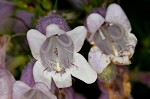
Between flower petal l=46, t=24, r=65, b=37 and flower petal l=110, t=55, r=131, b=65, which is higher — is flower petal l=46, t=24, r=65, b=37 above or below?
above

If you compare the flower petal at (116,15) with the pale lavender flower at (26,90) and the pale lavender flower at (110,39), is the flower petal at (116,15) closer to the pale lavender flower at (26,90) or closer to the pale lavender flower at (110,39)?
the pale lavender flower at (110,39)

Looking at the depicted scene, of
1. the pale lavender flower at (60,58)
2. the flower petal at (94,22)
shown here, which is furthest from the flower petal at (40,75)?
the flower petal at (94,22)

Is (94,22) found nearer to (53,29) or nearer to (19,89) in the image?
(53,29)

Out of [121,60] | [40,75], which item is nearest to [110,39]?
[121,60]

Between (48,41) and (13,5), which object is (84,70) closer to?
(48,41)

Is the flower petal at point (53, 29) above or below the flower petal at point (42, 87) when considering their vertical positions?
above

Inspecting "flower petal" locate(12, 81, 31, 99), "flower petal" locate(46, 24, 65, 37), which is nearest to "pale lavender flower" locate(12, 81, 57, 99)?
"flower petal" locate(12, 81, 31, 99)

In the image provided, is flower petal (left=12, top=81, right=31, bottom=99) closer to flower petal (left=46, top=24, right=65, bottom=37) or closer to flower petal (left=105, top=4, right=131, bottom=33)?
flower petal (left=46, top=24, right=65, bottom=37)
